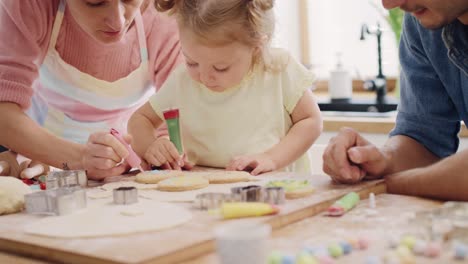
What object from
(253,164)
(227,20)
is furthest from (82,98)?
(253,164)

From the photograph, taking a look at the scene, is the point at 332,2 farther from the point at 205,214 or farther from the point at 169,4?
the point at 205,214

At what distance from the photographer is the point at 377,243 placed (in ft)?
3.39

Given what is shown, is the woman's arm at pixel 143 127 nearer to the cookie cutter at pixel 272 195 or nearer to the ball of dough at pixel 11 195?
the ball of dough at pixel 11 195

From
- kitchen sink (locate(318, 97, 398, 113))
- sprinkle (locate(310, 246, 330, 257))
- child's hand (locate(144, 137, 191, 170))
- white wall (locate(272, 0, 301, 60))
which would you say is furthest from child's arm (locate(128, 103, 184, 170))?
white wall (locate(272, 0, 301, 60))

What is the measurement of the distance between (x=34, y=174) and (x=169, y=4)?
0.58 m

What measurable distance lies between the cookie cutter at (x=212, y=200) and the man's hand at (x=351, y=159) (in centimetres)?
28

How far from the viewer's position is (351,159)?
145 centimetres

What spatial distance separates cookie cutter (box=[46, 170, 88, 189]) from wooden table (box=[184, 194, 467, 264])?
23.8 inches

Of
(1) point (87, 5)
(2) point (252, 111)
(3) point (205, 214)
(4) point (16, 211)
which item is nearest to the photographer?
(3) point (205, 214)

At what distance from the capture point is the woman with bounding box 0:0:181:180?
1808mm

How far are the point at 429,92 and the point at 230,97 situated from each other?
0.56 m

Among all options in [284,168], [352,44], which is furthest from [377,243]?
[352,44]

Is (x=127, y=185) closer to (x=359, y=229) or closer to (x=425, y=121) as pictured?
(x=359, y=229)

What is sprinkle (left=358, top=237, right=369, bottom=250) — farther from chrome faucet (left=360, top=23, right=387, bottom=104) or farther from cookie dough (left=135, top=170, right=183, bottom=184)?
chrome faucet (left=360, top=23, right=387, bottom=104)
